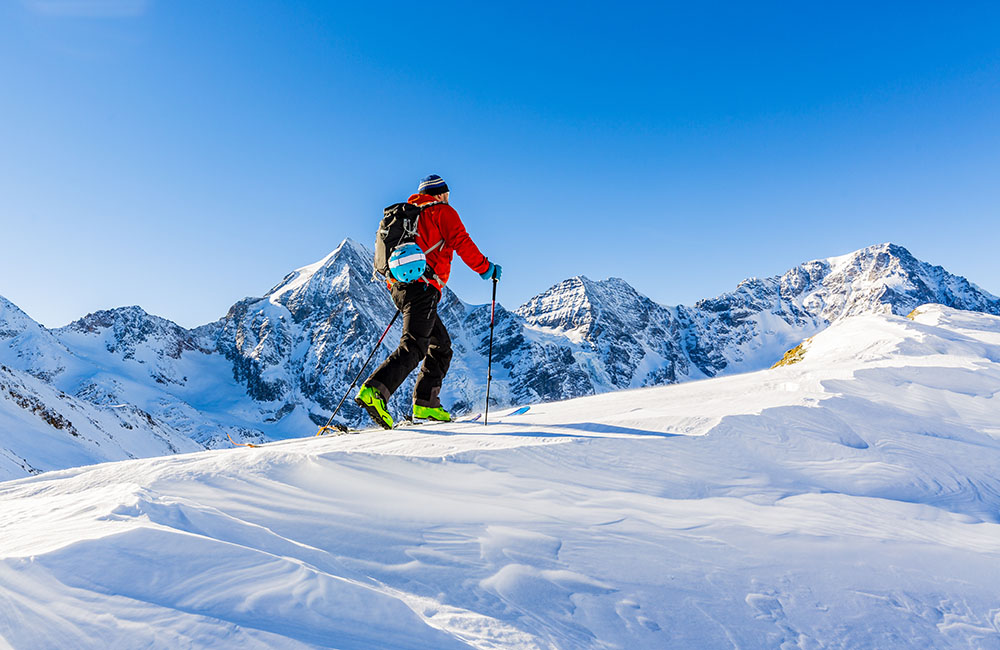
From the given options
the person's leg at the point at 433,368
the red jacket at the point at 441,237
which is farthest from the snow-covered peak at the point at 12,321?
the red jacket at the point at 441,237

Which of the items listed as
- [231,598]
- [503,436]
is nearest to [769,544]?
[503,436]

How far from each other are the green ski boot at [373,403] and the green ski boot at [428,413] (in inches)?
23.4

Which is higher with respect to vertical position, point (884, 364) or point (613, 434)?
point (884, 364)

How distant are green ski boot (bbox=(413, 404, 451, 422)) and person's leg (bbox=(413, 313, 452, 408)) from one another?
0.05 m

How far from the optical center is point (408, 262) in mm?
6109

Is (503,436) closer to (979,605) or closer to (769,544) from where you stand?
(769,544)

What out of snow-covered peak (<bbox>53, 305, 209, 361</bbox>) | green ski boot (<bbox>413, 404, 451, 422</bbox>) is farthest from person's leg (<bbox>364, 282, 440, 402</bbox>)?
snow-covered peak (<bbox>53, 305, 209, 361</bbox>)

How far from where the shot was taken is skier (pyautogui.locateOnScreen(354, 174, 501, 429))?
241 inches

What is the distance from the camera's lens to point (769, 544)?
2.79 meters

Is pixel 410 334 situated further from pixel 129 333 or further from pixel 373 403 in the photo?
pixel 129 333

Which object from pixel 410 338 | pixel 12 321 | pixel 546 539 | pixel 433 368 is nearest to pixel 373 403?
pixel 410 338

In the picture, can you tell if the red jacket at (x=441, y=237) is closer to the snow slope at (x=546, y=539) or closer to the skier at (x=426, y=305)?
the skier at (x=426, y=305)

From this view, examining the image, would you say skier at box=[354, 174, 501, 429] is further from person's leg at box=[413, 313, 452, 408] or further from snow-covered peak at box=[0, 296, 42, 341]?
snow-covered peak at box=[0, 296, 42, 341]

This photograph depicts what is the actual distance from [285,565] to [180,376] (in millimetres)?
202542
